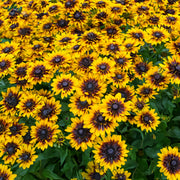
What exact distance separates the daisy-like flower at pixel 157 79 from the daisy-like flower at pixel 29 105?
1.24 metres

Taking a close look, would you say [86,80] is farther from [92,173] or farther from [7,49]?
[7,49]

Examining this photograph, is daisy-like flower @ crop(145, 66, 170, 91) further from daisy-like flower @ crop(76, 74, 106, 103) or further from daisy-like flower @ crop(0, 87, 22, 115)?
daisy-like flower @ crop(0, 87, 22, 115)

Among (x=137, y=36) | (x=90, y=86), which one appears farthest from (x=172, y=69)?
(x=90, y=86)

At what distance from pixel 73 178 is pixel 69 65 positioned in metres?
1.27

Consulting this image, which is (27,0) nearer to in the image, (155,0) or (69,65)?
(69,65)

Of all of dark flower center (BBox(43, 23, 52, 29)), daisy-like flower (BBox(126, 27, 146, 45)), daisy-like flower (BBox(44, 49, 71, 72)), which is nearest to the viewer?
daisy-like flower (BBox(44, 49, 71, 72))

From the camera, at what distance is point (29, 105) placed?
6.59 ft

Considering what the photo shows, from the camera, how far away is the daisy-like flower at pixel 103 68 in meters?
2.06

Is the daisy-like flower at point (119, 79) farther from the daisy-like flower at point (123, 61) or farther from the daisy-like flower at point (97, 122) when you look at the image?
the daisy-like flower at point (97, 122)

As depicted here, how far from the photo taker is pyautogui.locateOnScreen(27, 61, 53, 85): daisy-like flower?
218 cm

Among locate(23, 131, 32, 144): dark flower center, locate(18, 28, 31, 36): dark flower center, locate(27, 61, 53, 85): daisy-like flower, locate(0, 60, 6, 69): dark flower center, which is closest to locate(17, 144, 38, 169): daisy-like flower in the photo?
locate(23, 131, 32, 144): dark flower center

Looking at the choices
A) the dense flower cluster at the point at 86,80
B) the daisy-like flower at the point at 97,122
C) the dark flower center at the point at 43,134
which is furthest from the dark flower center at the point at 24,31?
the daisy-like flower at the point at 97,122

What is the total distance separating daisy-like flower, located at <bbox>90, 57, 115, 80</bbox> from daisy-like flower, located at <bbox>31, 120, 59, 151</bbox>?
0.68 metres

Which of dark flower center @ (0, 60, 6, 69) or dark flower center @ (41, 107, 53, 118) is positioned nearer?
dark flower center @ (41, 107, 53, 118)
